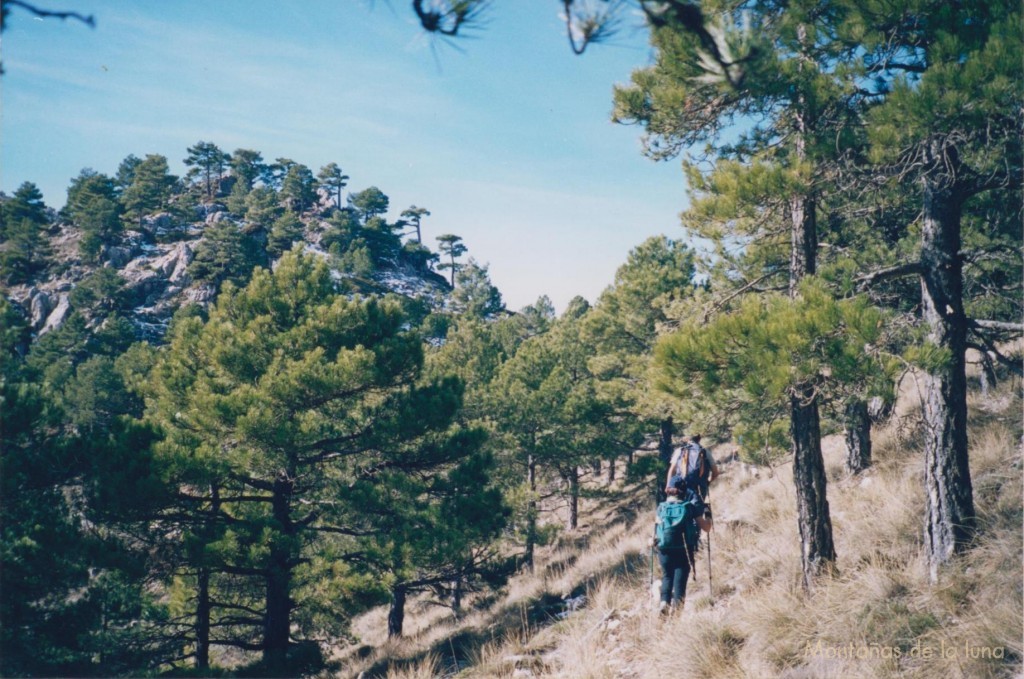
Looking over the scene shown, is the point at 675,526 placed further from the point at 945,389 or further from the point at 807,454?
the point at 945,389

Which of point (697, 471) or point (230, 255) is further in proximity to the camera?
point (230, 255)

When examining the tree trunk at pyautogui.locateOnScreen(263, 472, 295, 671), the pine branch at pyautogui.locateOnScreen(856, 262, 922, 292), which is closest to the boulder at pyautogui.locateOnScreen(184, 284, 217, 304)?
the tree trunk at pyautogui.locateOnScreen(263, 472, 295, 671)

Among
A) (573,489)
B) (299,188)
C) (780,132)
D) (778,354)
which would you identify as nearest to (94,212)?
(299,188)

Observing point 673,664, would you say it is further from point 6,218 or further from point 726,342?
point 6,218

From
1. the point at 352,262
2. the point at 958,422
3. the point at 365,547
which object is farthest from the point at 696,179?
the point at 352,262

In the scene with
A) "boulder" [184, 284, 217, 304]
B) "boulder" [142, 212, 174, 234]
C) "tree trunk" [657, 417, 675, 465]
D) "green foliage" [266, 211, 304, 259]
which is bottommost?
"tree trunk" [657, 417, 675, 465]

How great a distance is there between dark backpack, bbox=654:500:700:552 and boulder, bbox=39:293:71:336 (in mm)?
53342

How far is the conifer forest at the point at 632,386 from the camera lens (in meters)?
4.08

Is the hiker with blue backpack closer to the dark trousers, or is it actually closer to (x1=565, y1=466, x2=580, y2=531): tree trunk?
the dark trousers

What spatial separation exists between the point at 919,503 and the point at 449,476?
7.69m

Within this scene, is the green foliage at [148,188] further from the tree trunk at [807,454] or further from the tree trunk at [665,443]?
the tree trunk at [807,454]

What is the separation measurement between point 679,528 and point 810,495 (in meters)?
1.32

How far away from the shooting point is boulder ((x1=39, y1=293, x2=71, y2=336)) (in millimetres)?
44406

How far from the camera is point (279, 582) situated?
924 centimetres
